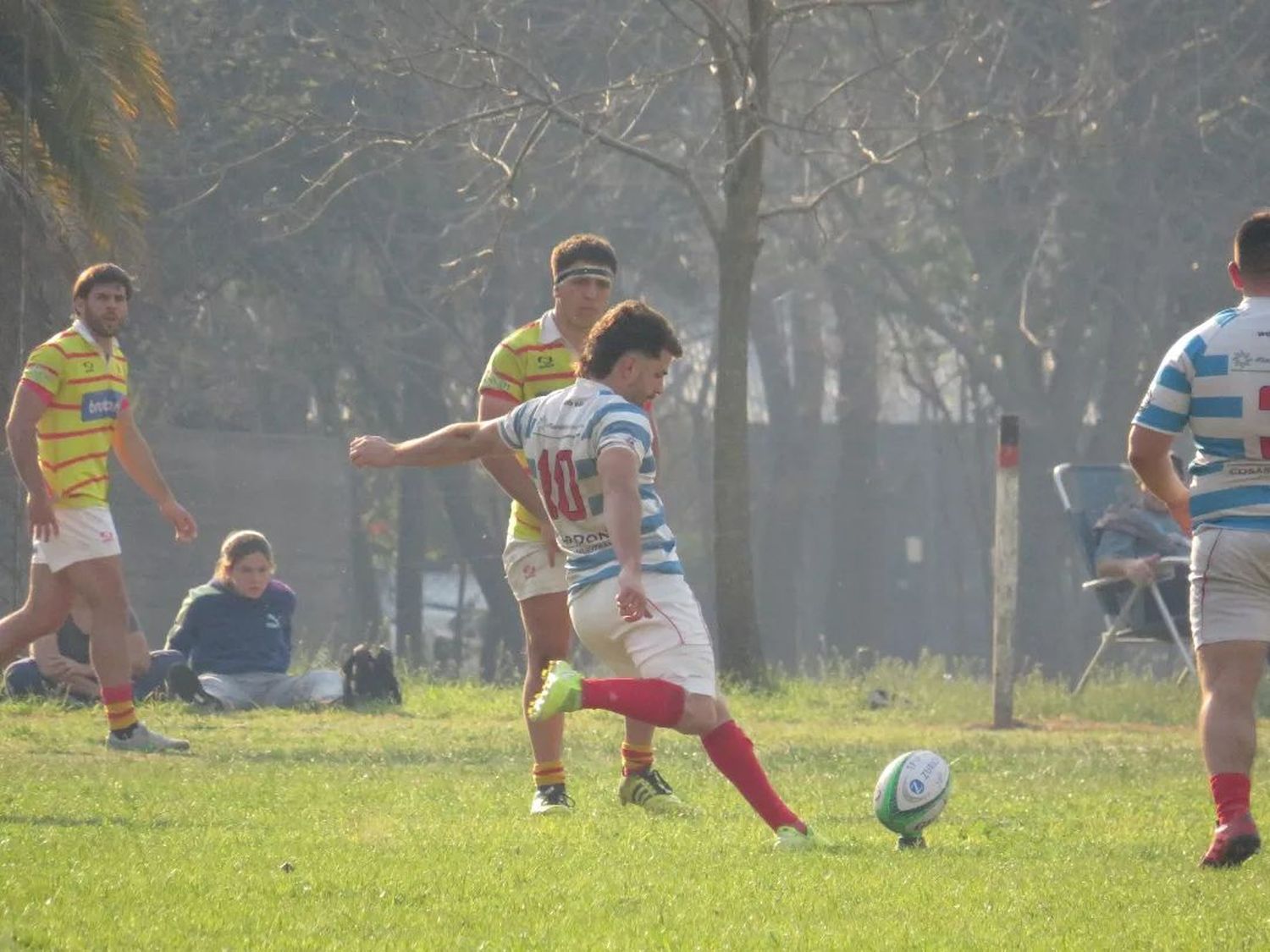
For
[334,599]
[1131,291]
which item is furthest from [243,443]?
[1131,291]

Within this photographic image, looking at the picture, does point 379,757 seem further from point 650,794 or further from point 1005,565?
point 1005,565

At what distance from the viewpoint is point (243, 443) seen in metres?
29.2

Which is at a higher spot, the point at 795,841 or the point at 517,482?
the point at 517,482

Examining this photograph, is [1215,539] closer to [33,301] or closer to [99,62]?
[99,62]

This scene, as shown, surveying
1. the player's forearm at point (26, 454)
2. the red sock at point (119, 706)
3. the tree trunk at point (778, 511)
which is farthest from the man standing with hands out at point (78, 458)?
the tree trunk at point (778, 511)

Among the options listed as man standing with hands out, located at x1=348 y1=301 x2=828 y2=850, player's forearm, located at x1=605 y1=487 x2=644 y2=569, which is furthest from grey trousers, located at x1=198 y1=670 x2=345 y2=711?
player's forearm, located at x1=605 y1=487 x2=644 y2=569

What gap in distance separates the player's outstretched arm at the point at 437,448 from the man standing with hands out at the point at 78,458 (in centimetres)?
319

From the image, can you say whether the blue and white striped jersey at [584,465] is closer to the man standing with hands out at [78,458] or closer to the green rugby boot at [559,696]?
the green rugby boot at [559,696]

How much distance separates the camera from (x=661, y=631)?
23.6ft

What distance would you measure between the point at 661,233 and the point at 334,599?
7.58 metres

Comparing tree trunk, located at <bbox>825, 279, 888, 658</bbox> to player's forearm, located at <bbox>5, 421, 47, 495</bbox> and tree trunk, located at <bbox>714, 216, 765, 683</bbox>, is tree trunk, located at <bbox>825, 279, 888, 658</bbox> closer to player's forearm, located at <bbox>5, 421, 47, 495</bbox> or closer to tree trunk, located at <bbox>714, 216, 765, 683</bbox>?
tree trunk, located at <bbox>714, 216, 765, 683</bbox>

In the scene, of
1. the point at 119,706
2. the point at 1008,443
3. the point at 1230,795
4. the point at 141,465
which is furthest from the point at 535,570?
the point at 1008,443

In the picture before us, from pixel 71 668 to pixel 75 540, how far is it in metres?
4.30

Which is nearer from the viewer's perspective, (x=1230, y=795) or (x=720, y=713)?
(x=1230, y=795)
